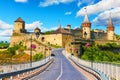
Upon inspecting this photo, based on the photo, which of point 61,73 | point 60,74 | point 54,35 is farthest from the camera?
point 54,35

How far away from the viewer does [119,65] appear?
17891 millimetres

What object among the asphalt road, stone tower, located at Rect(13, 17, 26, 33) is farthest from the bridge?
stone tower, located at Rect(13, 17, 26, 33)

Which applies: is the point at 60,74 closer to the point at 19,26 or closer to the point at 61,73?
the point at 61,73

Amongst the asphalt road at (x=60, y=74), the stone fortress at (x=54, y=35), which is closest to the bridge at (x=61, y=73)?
the asphalt road at (x=60, y=74)

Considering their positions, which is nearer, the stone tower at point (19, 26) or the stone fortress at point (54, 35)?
the stone fortress at point (54, 35)

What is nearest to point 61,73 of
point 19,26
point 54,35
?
point 54,35

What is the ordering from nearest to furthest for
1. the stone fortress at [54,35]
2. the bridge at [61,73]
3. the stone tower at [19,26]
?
the bridge at [61,73] < the stone fortress at [54,35] < the stone tower at [19,26]

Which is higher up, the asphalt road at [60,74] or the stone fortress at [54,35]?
the stone fortress at [54,35]

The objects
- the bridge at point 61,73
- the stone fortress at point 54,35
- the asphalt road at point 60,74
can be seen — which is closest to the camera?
the bridge at point 61,73

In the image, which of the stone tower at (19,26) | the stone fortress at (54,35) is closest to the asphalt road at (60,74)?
the stone fortress at (54,35)

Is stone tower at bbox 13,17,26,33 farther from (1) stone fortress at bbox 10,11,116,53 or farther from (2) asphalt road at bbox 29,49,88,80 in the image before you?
(2) asphalt road at bbox 29,49,88,80

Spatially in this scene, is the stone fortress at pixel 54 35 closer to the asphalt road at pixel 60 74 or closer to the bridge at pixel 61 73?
the asphalt road at pixel 60 74

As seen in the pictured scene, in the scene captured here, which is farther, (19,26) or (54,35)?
(19,26)

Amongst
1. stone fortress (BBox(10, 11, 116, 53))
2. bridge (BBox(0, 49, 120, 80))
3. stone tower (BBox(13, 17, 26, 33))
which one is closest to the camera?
bridge (BBox(0, 49, 120, 80))
